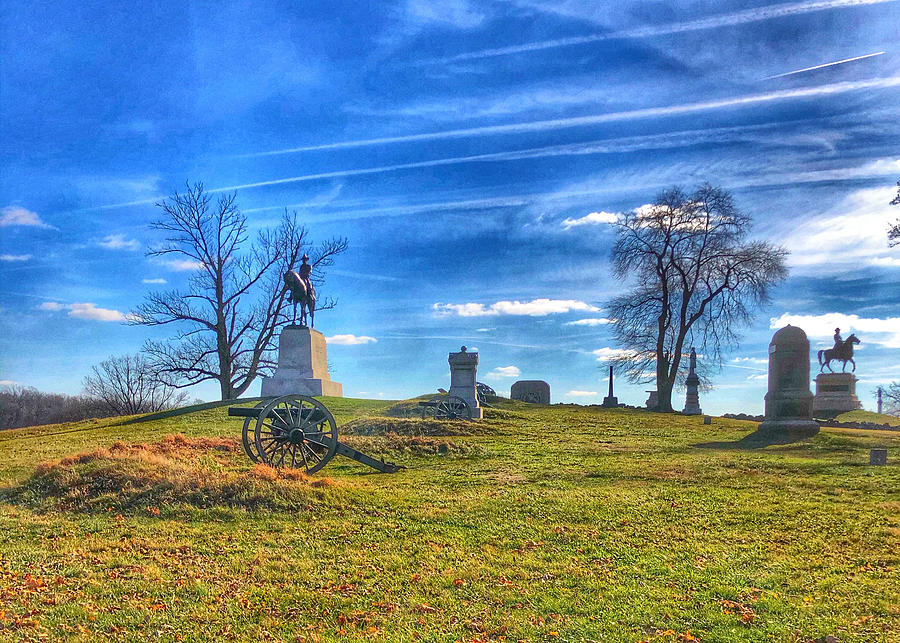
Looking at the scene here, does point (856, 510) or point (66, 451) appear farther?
point (66, 451)

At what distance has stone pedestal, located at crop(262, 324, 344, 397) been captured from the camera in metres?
24.0

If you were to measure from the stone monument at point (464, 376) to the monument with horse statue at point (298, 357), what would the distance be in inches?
248

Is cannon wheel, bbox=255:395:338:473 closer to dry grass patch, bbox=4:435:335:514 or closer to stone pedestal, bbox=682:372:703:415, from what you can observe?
dry grass patch, bbox=4:435:335:514

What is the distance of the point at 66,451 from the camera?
15.2 m

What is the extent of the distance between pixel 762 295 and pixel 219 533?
96.3ft

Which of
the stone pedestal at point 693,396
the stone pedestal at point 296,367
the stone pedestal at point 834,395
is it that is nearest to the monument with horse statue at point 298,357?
the stone pedestal at point 296,367

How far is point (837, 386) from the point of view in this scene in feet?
92.7

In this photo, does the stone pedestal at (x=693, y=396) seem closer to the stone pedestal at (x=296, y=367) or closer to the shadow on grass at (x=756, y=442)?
the shadow on grass at (x=756, y=442)

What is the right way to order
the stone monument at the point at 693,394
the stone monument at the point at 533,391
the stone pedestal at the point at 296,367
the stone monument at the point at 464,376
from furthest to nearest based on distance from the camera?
the stone monument at the point at 533,391
the stone monument at the point at 693,394
the stone pedestal at the point at 296,367
the stone monument at the point at 464,376

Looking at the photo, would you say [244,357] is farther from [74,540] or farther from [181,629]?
[181,629]

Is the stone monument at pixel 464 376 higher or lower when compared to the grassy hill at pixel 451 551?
higher

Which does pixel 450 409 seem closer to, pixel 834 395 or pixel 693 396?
pixel 693 396

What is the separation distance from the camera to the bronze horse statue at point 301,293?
24719 mm

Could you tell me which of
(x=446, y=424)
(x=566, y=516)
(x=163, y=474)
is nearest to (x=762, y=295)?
(x=446, y=424)
